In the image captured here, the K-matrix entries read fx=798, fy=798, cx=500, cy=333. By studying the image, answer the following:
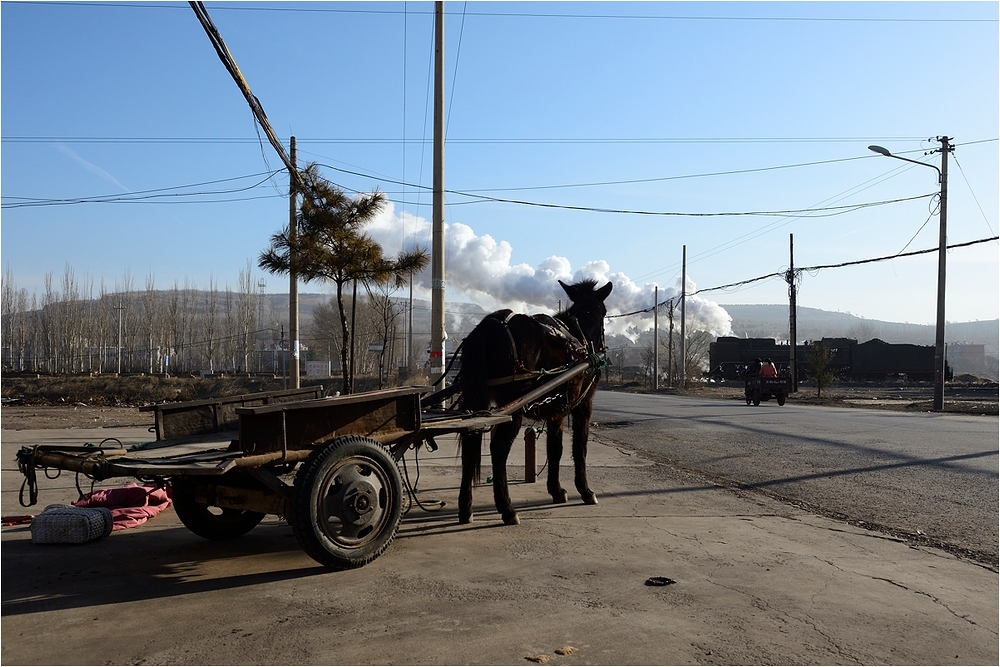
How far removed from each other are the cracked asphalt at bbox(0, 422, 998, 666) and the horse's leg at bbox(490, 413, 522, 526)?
128 millimetres

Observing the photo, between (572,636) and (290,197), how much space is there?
17.6 metres

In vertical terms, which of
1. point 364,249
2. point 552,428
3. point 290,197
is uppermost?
point 290,197

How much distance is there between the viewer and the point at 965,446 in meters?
13.5

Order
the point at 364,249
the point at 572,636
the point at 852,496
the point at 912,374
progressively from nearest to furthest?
the point at 572,636
the point at 852,496
the point at 364,249
the point at 912,374

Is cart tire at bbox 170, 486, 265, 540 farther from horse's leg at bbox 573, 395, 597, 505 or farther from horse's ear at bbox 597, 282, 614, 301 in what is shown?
horse's ear at bbox 597, 282, 614, 301

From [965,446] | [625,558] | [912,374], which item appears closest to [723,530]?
[625,558]

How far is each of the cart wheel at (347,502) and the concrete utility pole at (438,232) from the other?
7.68m

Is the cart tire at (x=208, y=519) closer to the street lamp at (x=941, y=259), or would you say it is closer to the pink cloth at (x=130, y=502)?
the pink cloth at (x=130, y=502)

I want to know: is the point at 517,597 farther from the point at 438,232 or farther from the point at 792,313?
the point at 792,313

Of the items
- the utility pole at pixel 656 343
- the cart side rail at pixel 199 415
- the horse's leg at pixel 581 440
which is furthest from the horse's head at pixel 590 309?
the utility pole at pixel 656 343

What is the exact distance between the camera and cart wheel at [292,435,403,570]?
16.4 feet

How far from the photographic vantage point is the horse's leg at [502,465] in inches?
269

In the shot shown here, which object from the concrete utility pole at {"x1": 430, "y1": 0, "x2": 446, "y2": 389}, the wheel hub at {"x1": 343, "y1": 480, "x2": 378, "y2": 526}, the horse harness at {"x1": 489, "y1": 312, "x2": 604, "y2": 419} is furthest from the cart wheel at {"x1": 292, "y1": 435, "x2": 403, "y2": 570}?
the concrete utility pole at {"x1": 430, "y1": 0, "x2": 446, "y2": 389}

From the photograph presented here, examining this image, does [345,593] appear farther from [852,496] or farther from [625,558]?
[852,496]
